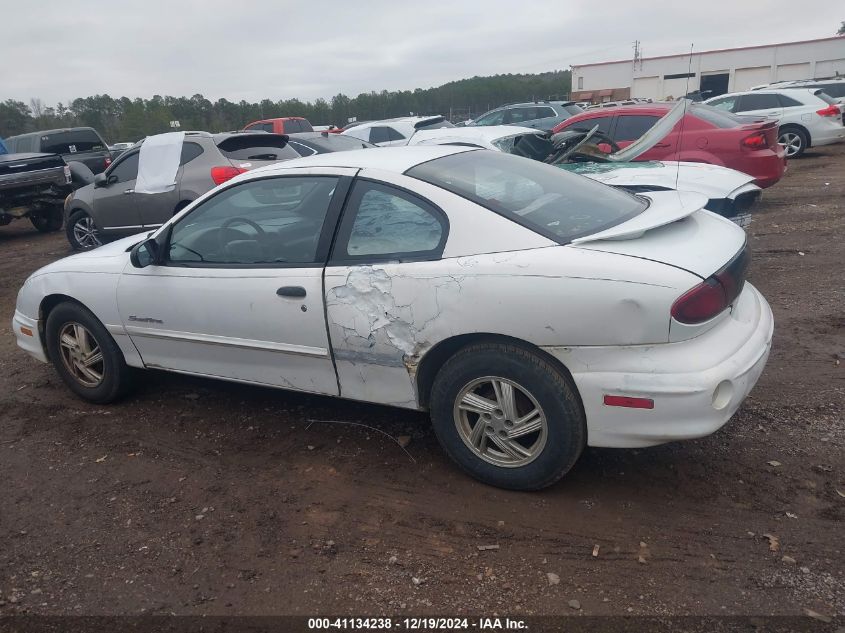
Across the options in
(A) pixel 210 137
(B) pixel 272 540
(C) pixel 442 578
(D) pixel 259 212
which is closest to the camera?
(C) pixel 442 578

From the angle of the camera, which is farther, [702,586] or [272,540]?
[272,540]

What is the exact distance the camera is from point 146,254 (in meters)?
3.93

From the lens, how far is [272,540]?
297cm

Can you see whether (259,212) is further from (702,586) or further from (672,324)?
(702,586)

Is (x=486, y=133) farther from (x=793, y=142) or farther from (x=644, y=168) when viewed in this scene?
(x=793, y=142)

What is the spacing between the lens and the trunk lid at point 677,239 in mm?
2812

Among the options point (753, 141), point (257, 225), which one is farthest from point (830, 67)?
point (257, 225)

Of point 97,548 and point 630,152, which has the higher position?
point 630,152

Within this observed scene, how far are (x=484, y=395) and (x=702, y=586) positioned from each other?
3.79 feet

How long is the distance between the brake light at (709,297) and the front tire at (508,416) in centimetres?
55

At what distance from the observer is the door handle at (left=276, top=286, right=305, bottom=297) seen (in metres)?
3.35

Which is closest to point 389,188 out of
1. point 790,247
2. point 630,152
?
point 630,152

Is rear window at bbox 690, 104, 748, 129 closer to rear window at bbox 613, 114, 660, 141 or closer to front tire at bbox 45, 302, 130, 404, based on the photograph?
rear window at bbox 613, 114, 660, 141

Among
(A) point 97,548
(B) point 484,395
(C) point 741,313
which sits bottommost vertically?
(A) point 97,548
